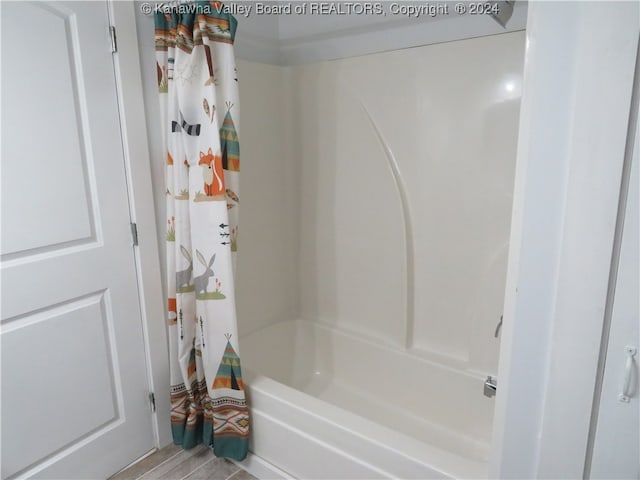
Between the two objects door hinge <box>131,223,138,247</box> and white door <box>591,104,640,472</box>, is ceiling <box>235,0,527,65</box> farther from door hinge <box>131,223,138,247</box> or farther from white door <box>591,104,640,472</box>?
white door <box>591,104,640,472</box>

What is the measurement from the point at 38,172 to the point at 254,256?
119 centimetres

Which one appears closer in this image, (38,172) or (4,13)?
(4,13)

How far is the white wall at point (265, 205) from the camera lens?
230cm

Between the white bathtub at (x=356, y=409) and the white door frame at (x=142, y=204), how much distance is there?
45 cm

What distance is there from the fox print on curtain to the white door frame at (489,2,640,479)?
1.15 m

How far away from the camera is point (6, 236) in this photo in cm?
141

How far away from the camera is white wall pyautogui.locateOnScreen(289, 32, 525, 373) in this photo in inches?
72.4

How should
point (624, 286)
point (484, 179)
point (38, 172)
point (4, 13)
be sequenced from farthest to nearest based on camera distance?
1. point (484, 179)
2. point (38, 172)
3. point (4, 13)
4. point (624, 286)

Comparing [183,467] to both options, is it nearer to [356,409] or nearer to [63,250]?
[356,409]

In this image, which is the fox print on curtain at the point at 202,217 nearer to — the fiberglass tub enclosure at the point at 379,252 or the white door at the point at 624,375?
the fiberglass tub enclosure at the point at 379,252

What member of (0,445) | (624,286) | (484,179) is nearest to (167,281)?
(0,445)

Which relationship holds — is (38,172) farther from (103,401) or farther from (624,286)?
(624,286)

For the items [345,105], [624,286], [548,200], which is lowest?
[624,286]

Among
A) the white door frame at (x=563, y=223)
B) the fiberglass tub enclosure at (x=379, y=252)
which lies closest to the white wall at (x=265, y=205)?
the fiberglass tub enclosure at (x=379, y=252)
